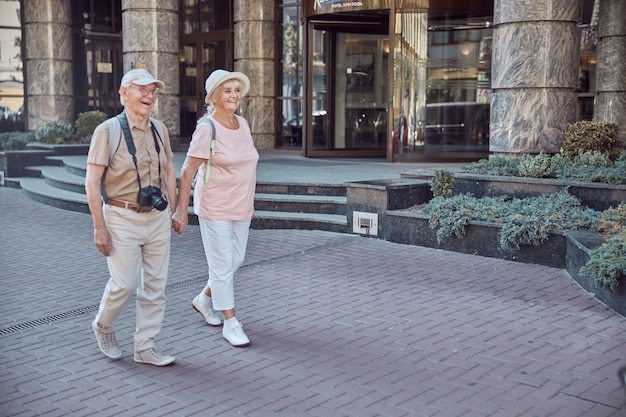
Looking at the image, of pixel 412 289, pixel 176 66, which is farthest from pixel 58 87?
pixel 412 289

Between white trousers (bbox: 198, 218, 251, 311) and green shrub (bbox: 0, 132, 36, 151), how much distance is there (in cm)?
1326

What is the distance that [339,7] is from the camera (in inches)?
605

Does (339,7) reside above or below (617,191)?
above

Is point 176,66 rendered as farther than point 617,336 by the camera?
Yes

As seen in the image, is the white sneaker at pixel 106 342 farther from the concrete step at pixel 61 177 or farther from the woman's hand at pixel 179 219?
the concrete step at pixel 61 177

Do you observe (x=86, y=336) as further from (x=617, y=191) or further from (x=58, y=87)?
(x=58, y=87)

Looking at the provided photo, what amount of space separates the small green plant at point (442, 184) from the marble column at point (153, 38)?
886 centimetres

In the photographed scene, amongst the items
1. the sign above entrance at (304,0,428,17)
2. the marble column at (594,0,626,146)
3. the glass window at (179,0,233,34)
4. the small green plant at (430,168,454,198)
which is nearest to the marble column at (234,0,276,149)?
the glass window at (179,0,233,34)

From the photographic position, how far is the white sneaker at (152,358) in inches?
207

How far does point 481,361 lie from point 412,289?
2021 millimetres

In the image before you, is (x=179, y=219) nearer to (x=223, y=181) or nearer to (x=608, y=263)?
(x=223, y=181)

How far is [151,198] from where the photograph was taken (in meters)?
5.03

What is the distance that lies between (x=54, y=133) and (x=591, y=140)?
39.6ft

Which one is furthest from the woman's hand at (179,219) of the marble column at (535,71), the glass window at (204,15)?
the glass window at (204,15)
